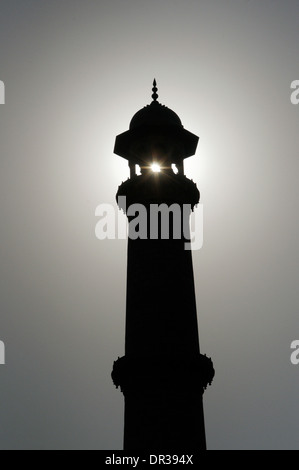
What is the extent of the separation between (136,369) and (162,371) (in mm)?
1582

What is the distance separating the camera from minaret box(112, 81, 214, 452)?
32.8m

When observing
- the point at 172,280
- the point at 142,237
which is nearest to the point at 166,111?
the point at 142,237

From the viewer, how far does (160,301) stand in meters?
36.4

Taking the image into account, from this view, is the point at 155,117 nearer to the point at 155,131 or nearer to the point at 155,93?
the point at 155,131

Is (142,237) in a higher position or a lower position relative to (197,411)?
higher

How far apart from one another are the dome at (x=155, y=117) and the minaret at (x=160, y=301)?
0.26 ft

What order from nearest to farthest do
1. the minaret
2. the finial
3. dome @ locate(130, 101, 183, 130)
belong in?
1. the minaret
2. dome @ locate(130, 101, 183, 130)
3. the finial

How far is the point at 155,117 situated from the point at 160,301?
14985 millimetres

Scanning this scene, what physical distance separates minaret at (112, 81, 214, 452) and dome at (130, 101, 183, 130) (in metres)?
0.08

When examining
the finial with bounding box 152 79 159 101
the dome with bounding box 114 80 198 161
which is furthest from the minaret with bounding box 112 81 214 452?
the finial with bounding box 152 79 159 101

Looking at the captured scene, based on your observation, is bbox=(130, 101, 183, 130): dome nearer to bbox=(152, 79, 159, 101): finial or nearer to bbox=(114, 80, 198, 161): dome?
bbox=(114, 80, 198, 161): dome
